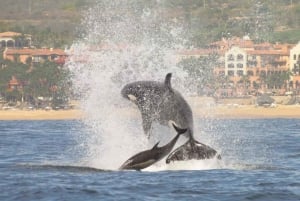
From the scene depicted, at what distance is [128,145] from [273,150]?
1279 cm

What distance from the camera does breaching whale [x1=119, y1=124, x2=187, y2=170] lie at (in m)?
31.9

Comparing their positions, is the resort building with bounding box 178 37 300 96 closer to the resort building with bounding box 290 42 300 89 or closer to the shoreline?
the resort building with bounding box 290 42 300 89

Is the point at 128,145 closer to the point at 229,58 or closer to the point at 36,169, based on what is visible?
the point at 36,169

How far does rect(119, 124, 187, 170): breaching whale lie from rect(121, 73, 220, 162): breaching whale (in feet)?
1.06

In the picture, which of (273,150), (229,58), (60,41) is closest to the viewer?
(273,150)

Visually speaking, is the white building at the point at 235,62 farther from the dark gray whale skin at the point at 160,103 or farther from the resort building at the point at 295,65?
the dark gray whale skin at the point at 160,103

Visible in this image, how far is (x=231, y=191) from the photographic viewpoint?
29531 mm

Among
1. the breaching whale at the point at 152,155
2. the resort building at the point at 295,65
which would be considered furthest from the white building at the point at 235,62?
the breaching whale at the point at 152,155

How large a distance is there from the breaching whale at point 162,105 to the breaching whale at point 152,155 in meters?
0.32

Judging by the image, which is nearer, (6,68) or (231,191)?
(231,191)

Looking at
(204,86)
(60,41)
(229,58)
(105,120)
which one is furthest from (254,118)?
(105,120)

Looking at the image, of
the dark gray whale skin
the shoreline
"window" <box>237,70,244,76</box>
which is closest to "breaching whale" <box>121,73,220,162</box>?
the dark gray whale skin

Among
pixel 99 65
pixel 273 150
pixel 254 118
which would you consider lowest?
pixel 254 118

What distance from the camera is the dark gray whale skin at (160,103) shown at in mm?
32688
